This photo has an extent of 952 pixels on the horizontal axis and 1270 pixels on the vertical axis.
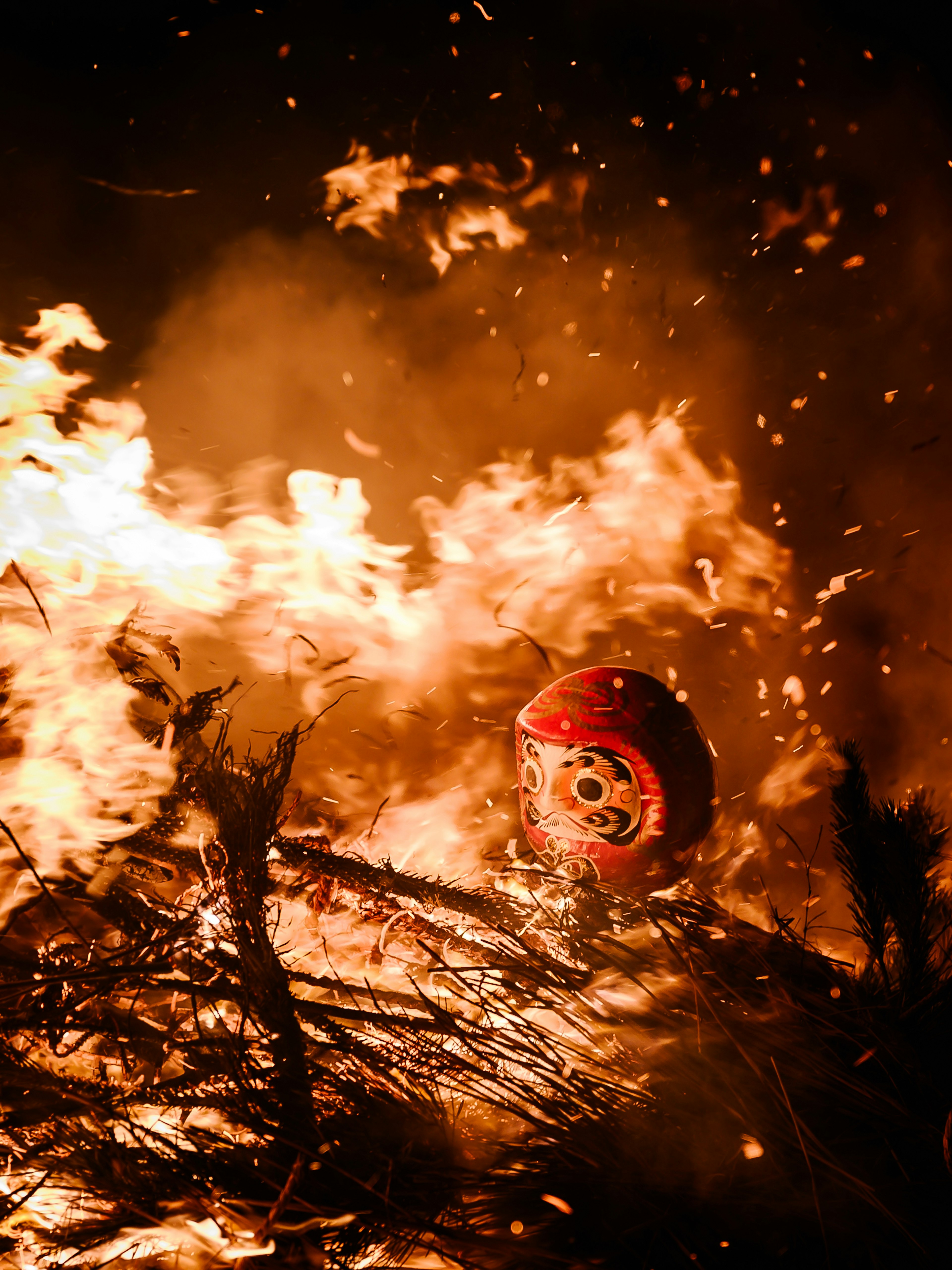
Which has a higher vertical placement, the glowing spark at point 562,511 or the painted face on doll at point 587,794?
the glowing spark at point 562,511

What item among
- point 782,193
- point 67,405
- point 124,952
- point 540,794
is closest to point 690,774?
point 540,794

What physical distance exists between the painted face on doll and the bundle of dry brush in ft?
1.12

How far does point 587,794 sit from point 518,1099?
0.57 m

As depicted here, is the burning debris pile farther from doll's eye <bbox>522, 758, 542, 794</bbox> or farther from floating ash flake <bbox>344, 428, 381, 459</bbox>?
floating ash flake <bbox>344, 428, 381, 459</bbox>

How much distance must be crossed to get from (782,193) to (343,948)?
2288mm

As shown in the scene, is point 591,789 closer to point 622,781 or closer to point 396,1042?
point 622,781

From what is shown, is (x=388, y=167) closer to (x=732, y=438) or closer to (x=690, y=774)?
(x=732, y=438)

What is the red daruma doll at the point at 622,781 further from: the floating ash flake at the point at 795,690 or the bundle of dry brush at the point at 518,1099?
the floating ash flake at the point at 795,690

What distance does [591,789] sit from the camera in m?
1.17

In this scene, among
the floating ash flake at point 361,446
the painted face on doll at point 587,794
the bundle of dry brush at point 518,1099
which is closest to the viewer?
the bundle of dry brush at point 518,1099

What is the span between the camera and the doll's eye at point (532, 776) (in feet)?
4.06

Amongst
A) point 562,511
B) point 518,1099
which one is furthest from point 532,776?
point 562,511

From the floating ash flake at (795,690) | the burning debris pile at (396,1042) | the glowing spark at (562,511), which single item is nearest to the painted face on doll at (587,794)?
the burning debris pile at (396,1042)

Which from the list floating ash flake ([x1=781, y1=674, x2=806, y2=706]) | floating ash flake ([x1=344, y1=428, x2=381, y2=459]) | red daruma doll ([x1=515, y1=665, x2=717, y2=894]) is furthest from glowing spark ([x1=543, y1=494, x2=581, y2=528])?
floating ash flake ([x1=781, y1=674, x2=806, y2=706])
